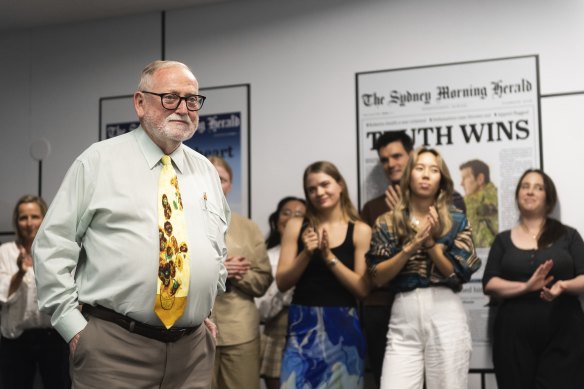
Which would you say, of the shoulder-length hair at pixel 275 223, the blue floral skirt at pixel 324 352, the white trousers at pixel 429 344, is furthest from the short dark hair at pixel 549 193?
the shoulder-length hair at pixel 275 223

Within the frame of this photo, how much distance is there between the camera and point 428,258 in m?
3.33

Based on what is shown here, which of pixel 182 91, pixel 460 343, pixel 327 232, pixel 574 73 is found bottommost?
pixel 460 343

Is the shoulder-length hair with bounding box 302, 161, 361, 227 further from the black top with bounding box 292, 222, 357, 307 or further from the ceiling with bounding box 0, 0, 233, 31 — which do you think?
the ceiling with bounding box 0, 0, 233, 31

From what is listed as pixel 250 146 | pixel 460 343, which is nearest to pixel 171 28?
pixel 250 146

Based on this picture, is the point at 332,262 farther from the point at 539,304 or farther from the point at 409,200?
the point at 539,304

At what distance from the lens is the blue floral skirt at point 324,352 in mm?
3400

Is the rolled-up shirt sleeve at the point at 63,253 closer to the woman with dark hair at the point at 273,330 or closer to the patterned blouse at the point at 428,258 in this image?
the patterned blouse at the point at 428,258

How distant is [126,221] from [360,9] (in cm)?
298

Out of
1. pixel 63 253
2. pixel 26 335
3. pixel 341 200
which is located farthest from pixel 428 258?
pixel 26 335

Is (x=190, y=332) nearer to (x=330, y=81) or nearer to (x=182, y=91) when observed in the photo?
(x=182, y=91)

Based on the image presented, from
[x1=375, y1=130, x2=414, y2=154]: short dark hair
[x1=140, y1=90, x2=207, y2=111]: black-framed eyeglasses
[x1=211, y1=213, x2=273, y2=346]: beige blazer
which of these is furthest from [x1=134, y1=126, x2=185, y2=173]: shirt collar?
[x1=375, y1=130, x2=414, y2=154]: short dark hair

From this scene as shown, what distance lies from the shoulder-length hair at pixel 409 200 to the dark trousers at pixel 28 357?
2202mm

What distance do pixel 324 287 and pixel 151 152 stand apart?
57.7 inches

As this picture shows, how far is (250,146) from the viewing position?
193 inches
